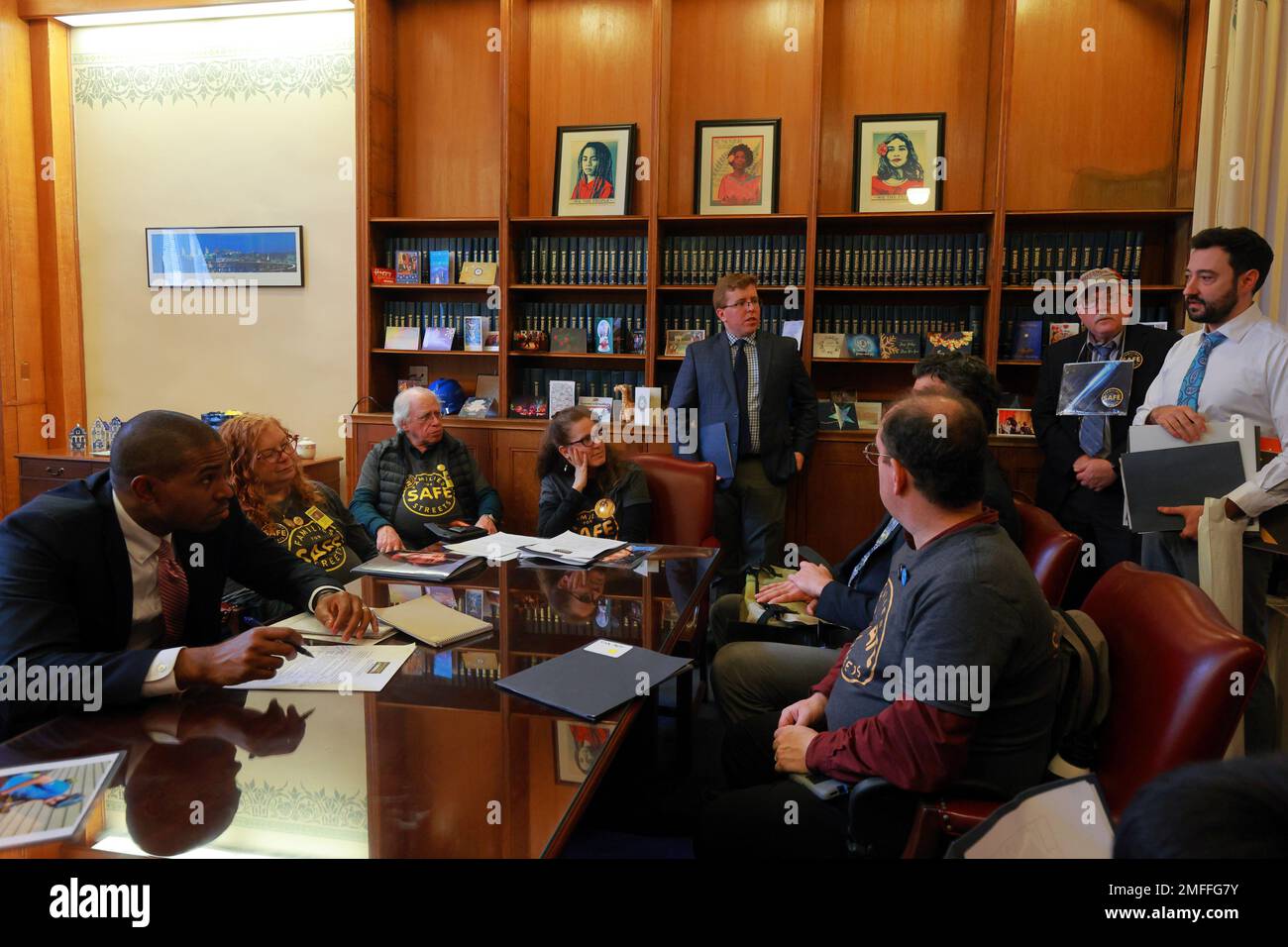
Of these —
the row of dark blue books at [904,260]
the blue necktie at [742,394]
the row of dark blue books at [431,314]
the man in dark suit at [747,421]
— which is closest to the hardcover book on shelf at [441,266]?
the row of dark blue books at [431,314]

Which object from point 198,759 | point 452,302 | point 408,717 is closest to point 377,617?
point 408,717

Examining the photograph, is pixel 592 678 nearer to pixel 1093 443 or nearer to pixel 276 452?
pixel 276 452

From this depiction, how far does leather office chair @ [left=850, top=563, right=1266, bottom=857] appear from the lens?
121cm

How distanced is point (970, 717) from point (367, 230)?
4.51m

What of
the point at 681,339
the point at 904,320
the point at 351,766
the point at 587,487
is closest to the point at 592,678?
the point at 351,766

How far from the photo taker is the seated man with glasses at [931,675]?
4.35 ft

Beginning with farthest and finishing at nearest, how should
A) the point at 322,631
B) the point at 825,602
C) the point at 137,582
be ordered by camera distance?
1. the point at 825,602
2. the point at 322,631
3. the point at 137,582

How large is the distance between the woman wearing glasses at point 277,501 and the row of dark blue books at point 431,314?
2345 millimetres

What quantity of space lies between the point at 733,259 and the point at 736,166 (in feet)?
1.82

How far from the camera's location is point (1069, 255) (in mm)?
4320

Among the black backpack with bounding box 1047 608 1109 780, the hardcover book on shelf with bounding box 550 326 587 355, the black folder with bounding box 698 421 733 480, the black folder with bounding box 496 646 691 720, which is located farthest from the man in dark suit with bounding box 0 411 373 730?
the hardcover book on shelf with bounding box 550 326 587 355

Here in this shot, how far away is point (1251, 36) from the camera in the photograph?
3578 millimetres

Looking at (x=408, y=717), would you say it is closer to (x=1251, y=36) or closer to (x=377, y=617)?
(x=377, y=617)

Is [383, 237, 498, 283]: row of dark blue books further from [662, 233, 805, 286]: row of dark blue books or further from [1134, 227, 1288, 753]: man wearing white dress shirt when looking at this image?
[1134, 227, 1288, 753]: man wearing white dress shirt
